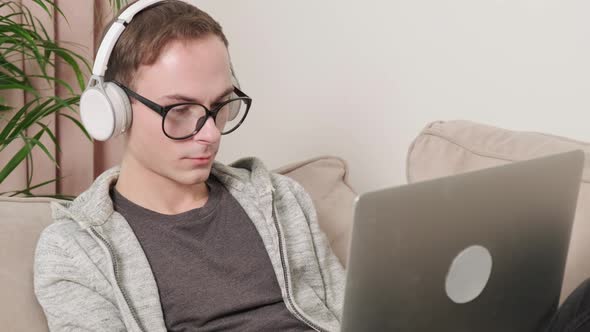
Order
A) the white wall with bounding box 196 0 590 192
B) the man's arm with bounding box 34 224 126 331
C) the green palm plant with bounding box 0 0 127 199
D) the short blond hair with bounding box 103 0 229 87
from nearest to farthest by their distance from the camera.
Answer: the man's arm with bounding box 34 224 126 331, the short blond hair with bounding box 103 0 229 87, the white wall with bounding box 196 0 590 192, the green palm plant with bounding box 0 0 127 199

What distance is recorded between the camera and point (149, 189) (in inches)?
55.2

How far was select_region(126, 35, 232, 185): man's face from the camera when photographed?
1.30 meters

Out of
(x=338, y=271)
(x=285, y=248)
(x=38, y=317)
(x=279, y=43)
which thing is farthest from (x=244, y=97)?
(x=279, y=43)

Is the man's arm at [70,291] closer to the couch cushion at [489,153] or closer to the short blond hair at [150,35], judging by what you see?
the short blond hair at [150,35]

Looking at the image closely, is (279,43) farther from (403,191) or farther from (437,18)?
(403,191)

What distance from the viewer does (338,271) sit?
5.05 feet

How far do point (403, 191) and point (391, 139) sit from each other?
3.94 ft

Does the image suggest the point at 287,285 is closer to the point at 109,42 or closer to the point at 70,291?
the point at 70,291

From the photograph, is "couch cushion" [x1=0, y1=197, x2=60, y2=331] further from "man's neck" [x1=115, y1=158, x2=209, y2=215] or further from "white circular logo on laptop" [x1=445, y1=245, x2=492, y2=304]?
"white circular logo on laptop" [x1=445, y1=245, x2=492, y2=304]

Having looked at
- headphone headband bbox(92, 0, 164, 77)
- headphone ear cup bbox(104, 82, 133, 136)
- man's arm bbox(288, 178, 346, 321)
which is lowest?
man's arm bbox(288, 178, 346, 321)

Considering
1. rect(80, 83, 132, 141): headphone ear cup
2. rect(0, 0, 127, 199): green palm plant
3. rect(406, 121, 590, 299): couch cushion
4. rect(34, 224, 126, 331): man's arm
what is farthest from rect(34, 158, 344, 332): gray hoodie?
rect(0, 0, 127, 199): green palm plant

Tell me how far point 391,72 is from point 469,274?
1.13m

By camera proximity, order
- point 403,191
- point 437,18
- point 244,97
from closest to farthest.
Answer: point 403,191 < point 244,97 < point 437,18

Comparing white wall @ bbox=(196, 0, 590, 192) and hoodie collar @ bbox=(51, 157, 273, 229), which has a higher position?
white wall @ bbox=(196, 0, 590, 192)
